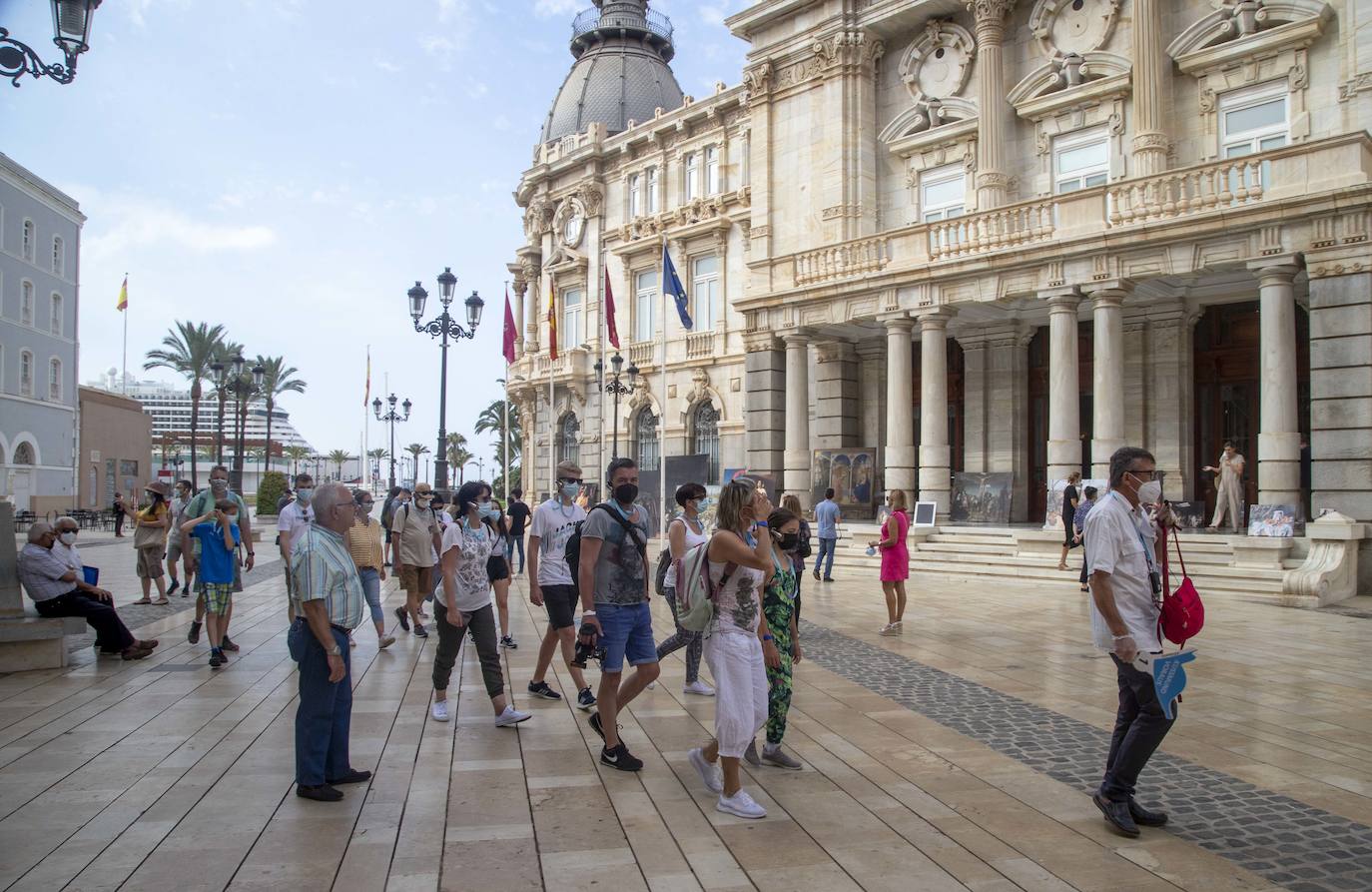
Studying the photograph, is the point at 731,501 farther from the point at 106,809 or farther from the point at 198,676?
the point at 198,676

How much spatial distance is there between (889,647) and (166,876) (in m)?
7.71

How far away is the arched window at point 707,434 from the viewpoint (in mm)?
31828

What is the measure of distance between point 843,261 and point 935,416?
444 cm

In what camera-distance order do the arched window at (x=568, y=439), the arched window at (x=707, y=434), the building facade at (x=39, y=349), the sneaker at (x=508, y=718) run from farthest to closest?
the arched window at (x=568, y=439)
the building facade at (x=39, y=349)
the arched window at (x=707, y=434)
the sneaker at (x=508, y=718)

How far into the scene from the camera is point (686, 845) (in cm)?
450

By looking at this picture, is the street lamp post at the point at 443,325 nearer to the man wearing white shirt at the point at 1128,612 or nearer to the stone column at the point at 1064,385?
the stone column at the point at 1064,385

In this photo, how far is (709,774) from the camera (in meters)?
5.33

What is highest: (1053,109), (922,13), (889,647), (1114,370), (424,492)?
(922,13)

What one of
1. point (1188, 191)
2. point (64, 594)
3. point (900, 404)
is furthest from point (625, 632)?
point (900, 404)

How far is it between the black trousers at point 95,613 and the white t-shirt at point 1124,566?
906 cm

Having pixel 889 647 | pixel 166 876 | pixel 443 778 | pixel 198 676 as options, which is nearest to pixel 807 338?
pixel 889 647

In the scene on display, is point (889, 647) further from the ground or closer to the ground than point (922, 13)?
closer to the ground

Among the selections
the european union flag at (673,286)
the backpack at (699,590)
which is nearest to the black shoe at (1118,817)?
the backpack at (699,590)

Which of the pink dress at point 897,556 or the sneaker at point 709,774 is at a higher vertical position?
the pink dress at point 897,556
